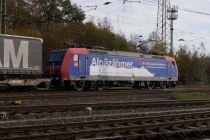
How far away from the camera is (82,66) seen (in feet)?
109

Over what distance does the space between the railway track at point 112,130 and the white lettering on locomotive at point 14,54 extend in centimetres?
1468

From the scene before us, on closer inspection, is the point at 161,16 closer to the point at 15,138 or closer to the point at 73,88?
the point at 73,88

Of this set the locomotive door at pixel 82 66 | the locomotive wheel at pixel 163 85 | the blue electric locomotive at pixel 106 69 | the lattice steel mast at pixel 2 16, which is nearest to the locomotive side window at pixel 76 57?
the blue electric locomotive at pixel 106 69

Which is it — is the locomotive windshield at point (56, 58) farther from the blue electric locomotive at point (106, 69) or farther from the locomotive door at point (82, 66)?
the locomotive door at point (82, 66)

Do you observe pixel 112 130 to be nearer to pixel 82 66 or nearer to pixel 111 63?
pixel 82 66

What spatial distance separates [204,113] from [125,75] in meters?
20.6

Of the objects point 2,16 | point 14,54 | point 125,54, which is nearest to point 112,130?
point 14,54

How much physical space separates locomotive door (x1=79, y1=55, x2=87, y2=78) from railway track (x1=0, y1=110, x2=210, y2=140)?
18369 mm

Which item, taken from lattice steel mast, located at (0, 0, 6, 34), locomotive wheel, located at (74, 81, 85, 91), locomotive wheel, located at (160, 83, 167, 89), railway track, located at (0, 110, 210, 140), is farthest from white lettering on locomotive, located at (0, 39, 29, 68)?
locomotive wheel, located at (160, 83, 167, 89)

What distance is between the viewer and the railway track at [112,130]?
11156 mm

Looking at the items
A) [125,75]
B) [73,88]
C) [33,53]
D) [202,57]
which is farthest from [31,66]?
[202,57]

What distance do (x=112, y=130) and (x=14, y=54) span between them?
1696 centimetres

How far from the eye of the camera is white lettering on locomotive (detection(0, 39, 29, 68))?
1068 inches

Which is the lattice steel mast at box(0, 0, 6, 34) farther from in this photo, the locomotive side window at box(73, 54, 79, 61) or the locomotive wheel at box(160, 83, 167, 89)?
the locomotive wheel at box(160, 83, 167, 89)
